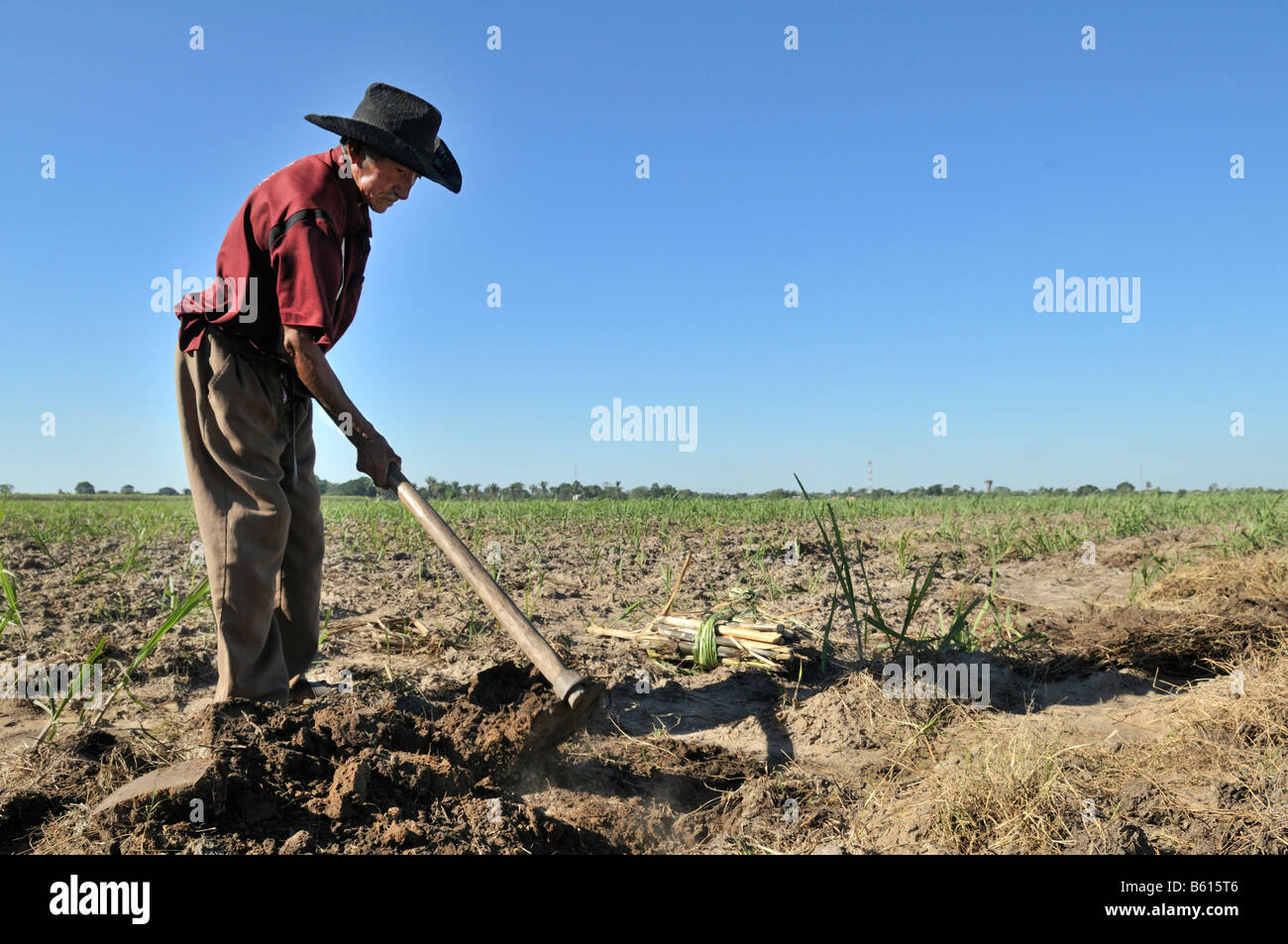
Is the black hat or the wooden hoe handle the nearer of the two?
the wooden hoe handle

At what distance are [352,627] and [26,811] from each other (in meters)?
1.92

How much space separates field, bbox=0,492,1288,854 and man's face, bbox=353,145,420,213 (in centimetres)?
148

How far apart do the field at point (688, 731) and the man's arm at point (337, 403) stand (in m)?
0.71

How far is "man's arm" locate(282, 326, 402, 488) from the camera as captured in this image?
2410 millimetres

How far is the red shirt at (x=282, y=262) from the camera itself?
2371 mm

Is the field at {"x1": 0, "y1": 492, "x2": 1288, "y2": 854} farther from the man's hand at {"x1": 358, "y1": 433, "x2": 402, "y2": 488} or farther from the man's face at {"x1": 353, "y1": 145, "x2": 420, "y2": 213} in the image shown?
the man's face at {"x1": 353, "y1": 145, "x2": 420, "y2": 213}

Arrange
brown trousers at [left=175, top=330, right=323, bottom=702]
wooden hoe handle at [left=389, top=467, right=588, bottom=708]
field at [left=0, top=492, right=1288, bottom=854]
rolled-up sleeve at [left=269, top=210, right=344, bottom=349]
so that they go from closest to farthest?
field at [left=0, top=492, right=1288, bottom=854], wooden hoe handle at [left=389, top=467, right=588, bottom=708], rolled-up sleeve at [left=269, top=210, right=344, bottom=349], brown trousers at [left=175, top=330, right=323, bottom=702]

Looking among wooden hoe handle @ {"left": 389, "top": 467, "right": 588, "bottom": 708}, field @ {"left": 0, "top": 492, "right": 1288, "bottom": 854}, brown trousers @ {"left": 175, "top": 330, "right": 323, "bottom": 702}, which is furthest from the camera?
brown trousers @ {"left": 175, "top": 330, "right": 323, "bottom": 702}

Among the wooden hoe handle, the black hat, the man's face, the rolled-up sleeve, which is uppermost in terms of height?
the black hat

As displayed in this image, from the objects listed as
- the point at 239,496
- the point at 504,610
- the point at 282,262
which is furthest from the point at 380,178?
the point at 504,610

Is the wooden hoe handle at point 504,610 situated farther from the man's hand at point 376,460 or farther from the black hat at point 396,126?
the black hat at point 396,126

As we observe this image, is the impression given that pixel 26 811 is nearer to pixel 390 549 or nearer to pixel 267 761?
pixel 267 761

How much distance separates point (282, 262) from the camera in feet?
7.82

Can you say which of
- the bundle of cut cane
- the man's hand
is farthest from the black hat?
the bundle of cut cane
